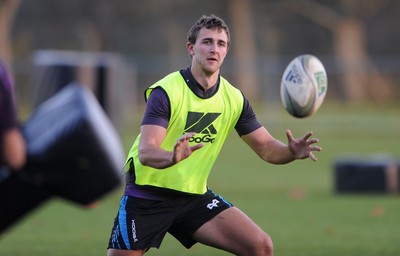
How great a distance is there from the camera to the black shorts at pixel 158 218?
293 inches

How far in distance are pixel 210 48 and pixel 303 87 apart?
778 mm

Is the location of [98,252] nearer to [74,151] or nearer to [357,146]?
[74,151]

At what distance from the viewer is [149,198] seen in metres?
7.59

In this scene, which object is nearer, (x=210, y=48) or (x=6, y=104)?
(x=6, y=104)

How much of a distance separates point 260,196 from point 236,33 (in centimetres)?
3324

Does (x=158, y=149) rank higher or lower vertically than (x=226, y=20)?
lower

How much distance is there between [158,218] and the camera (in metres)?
7.55

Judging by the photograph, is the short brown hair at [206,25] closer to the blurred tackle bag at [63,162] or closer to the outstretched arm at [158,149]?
the outstretched arm at [158,149]

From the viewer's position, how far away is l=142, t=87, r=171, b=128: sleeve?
730 cm

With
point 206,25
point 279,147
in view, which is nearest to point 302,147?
point 279,147

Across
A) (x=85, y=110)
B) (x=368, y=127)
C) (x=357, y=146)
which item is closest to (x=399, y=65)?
(x=368, y=127)

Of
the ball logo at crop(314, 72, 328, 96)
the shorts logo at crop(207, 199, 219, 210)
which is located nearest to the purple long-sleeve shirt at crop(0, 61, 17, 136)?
the shorts logo at crop(207, 199, 219, 210)

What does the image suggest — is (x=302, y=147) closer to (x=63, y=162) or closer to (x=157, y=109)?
(x=157, y=109)

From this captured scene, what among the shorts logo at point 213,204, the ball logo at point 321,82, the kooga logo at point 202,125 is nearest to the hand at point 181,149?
the kooga logo at point 202,125
